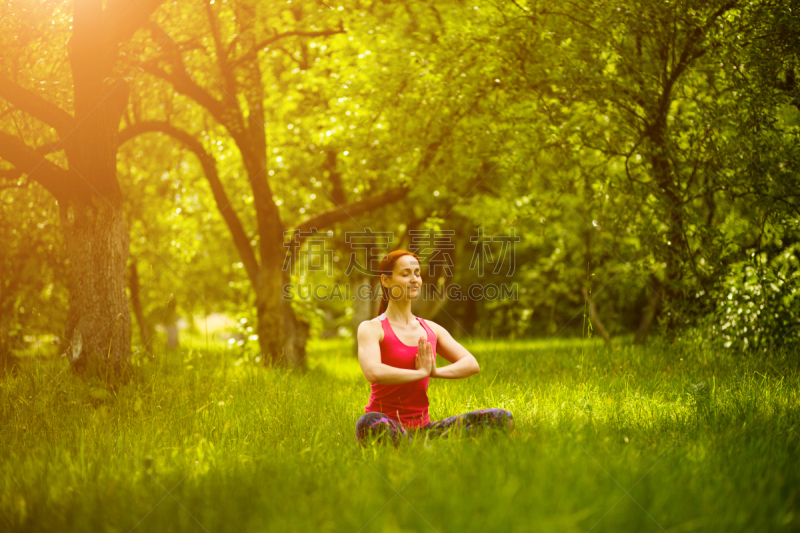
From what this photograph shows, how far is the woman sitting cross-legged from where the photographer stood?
13.2 feet

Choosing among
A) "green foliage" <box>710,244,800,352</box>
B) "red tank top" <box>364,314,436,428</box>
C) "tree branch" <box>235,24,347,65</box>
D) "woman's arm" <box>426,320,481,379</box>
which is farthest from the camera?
"tree branch" <box>235,24,347,65</box>

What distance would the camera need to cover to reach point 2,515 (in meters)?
3.36

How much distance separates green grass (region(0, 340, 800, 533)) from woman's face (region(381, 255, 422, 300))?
3.65ft

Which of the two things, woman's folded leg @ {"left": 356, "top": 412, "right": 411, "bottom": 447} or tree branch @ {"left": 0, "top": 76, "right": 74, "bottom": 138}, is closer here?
woman's folded leg @ {"left": 356, "top": 412, "right": 411, "bottom": 447}

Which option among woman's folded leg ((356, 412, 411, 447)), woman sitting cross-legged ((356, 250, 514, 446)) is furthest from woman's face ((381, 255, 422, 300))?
woman's folded leg ((356, 412, 411, 447))

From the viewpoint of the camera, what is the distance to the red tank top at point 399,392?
13.5 ft

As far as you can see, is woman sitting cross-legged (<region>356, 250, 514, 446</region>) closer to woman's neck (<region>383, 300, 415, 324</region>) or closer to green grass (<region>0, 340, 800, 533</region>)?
woman's neck (<region>383, 300, 415, 324</region>)

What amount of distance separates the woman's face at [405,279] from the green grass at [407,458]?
1113mm

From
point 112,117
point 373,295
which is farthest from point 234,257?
point 112,117

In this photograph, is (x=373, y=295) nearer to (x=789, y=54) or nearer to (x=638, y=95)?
(x=638, y=95)

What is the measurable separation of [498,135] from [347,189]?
514 centimetres

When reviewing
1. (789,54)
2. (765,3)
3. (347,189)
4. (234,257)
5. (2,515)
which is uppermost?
(765,3)

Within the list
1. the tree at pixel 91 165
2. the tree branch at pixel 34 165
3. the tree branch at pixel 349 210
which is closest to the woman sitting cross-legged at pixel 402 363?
the tree at pixel 91 165

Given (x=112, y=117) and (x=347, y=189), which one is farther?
(x=347, y=189)
